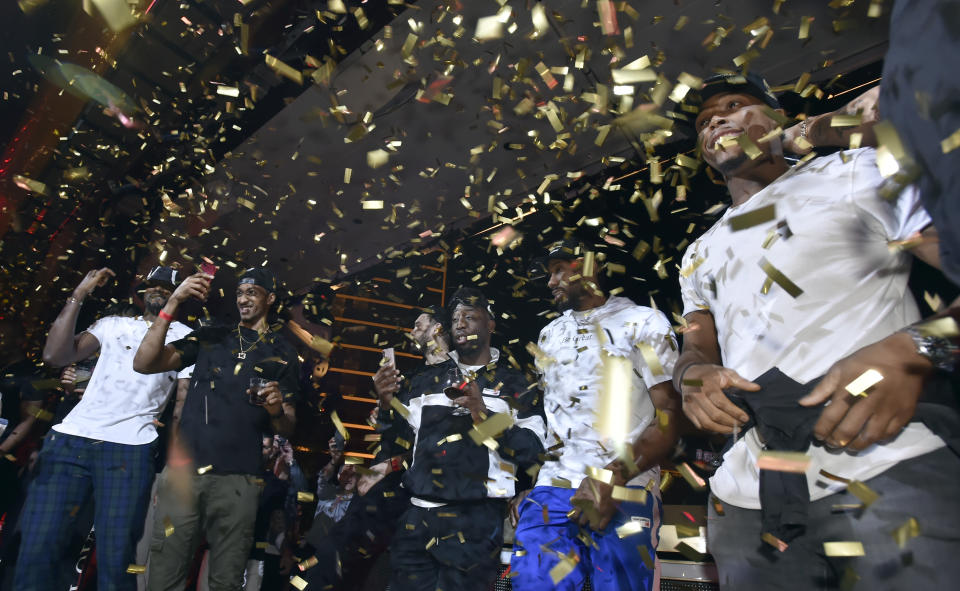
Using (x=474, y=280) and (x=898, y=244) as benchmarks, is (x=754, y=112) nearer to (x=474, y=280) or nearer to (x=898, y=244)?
(x=898, y=244)

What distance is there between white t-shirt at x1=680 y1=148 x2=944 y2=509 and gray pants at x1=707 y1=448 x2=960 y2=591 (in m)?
0.04

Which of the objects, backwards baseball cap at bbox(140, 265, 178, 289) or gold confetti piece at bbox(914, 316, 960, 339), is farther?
backwards baseball cap at bbox(140, 265, 178, 289)

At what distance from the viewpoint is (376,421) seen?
143 inches

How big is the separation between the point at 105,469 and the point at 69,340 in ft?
3.61

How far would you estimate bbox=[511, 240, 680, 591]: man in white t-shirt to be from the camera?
2.05 m

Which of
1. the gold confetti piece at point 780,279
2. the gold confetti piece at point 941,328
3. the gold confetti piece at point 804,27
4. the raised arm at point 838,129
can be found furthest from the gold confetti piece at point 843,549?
the gold confetti piece at point 804,27

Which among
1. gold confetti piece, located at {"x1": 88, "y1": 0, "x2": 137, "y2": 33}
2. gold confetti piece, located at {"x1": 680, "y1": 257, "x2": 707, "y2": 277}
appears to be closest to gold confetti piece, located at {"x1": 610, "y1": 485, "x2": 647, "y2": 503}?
gold confetti piece, located at {"x1": 680, "y1": 257, "x2": 707, "y2": 277}

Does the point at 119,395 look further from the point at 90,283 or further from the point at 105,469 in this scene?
the point at 90,283

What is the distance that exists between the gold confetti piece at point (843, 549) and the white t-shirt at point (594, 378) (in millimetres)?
1146

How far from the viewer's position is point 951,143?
631 mm

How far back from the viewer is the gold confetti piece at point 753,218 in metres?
1.23

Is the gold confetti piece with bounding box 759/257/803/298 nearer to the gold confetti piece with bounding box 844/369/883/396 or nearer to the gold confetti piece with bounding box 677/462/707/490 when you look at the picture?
the gold confetti piece with bounding box 844/369/883/396

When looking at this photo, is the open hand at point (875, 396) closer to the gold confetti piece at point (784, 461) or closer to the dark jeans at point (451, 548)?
the gold confetti piece at point (784, 461)

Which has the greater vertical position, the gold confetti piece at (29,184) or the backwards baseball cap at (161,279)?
the gold confetti piece at (29,184)
